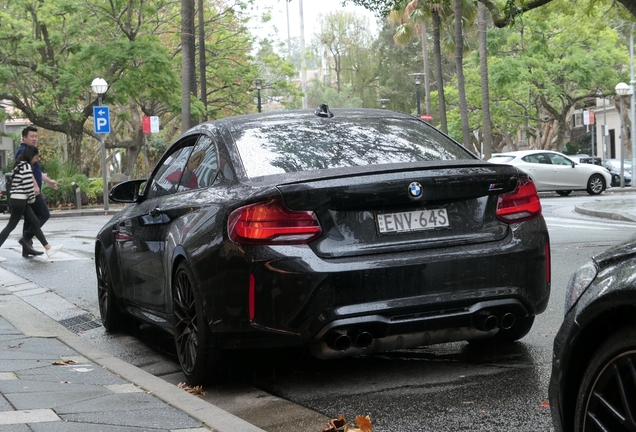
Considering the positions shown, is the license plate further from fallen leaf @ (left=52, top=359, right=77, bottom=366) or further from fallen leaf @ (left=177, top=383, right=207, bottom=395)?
fallen leaf @ (left=52, top=359, right=77, bottom=366)

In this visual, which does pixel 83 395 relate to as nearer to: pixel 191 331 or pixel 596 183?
pixel 191 331

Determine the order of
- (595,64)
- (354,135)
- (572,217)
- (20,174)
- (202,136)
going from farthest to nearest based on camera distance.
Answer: (595,64) < (572,217) < (20,174) < (202,136) < (354,135)

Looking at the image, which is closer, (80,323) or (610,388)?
(610,388)

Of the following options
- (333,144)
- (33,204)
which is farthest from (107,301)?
(33,204)

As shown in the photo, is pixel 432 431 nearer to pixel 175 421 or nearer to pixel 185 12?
pixel 175 421

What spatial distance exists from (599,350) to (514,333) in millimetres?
3210

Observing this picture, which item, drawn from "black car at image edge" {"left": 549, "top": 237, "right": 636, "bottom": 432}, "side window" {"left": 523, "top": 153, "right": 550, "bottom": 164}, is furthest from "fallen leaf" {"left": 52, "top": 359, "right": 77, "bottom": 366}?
"side window" {"left": 523, "top": 153, "right": 550, "bottom": 164}

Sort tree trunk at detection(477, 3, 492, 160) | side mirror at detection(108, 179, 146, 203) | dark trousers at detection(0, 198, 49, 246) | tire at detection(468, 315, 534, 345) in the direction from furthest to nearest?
tree trunk at detection(477, 3, 492, 160)
dark trousers at detection(0, 198, 49, 246)
side mirror at detection(108, 179, 146, 203)
tire at detection(468, 315, 534, 345)

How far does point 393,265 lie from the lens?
5328 mm

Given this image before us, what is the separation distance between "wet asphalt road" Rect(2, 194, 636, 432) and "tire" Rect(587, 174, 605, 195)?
25.2m

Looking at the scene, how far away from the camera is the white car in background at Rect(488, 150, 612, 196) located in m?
32.4

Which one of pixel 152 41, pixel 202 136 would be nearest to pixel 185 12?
pixel 202 136

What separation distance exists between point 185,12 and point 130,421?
16503 millimetres

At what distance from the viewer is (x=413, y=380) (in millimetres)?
5691
